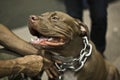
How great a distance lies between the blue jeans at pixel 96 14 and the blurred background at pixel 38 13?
0.90 feet

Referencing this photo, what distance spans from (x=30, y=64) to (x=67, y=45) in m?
0.33

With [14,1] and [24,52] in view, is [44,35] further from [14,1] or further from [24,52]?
[14,1]

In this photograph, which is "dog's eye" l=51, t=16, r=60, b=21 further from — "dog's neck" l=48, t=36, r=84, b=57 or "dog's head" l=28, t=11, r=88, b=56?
"dog's neck" l=48, t=36, r=84, b=57

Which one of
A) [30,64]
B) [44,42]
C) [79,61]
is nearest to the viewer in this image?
[30,64]

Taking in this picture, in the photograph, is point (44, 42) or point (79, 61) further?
point (79, 61)

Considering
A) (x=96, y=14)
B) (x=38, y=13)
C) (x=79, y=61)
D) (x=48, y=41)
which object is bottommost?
(x=38, y=13)

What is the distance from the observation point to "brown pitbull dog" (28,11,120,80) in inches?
75.9

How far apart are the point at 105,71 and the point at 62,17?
18.7 inches

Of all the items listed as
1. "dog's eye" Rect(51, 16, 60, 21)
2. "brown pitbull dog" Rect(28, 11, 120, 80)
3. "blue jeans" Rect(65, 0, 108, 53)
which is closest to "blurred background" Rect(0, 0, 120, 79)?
"blue jeans" Rect(65, 0, 108, 53)

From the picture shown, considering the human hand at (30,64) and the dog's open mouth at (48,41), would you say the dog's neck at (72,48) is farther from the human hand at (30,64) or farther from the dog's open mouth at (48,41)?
the human hand at (30,64)

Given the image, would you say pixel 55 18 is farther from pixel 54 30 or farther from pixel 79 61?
pixel 79 61

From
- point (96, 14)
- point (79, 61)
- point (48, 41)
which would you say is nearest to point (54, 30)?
point (48, 41)

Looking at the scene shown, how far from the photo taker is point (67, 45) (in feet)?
6.55

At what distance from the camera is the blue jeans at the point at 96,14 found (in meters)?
3.06
